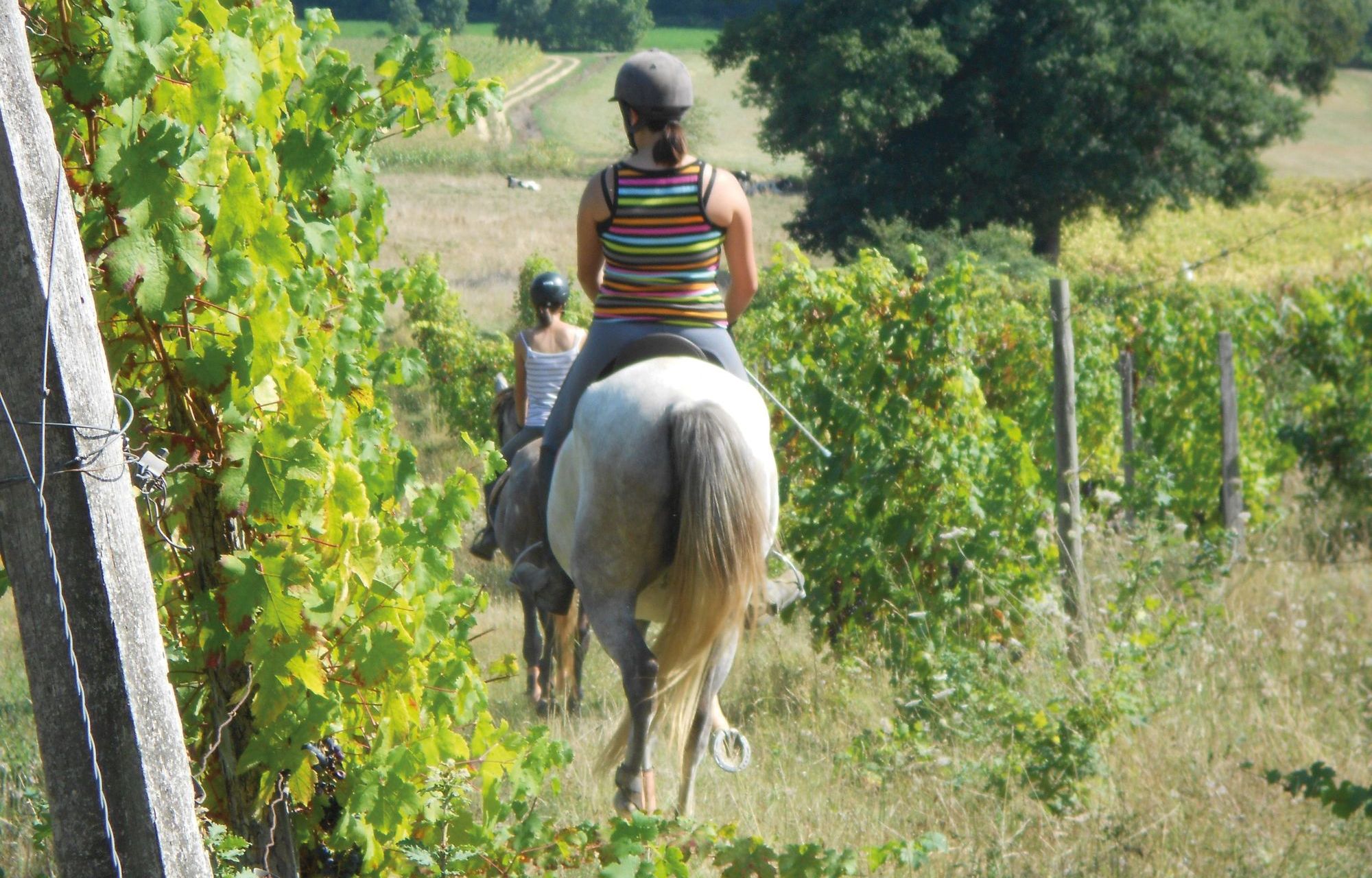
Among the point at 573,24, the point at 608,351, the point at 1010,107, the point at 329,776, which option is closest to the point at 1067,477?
the point at 608,351

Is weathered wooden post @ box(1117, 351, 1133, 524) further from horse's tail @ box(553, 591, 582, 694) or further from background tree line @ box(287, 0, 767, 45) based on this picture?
background tree line @ box(287, 0, 767, 45)

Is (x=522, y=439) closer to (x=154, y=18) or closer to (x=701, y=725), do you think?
(x=701, y=725)

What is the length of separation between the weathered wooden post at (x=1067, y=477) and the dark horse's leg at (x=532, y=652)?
2.76 metres

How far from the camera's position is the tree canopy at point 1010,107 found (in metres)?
35.5

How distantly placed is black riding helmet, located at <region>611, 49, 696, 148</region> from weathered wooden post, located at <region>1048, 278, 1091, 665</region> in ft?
8.20

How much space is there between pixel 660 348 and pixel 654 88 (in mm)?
941

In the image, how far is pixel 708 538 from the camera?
A: 4430 mm

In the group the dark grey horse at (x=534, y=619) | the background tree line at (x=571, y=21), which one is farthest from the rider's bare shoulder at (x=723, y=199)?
the background tree line at (x=571, y=21)

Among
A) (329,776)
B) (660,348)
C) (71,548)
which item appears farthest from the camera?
(660,348)

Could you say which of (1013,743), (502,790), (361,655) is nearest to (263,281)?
(361,655)

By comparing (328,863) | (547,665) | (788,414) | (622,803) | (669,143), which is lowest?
(547,665)

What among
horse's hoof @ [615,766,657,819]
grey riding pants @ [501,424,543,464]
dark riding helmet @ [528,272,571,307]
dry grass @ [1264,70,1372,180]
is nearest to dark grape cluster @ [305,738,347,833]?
horse's hoof @ [615,766,657,819]

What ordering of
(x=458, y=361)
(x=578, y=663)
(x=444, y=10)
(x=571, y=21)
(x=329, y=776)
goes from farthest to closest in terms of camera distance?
(x=571, y=21) < (x=444, y=10) < (x=458, y=361) < (x=578, y=663) < (x=329, y=776)

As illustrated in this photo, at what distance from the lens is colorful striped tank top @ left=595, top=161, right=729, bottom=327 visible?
15.8 feet
